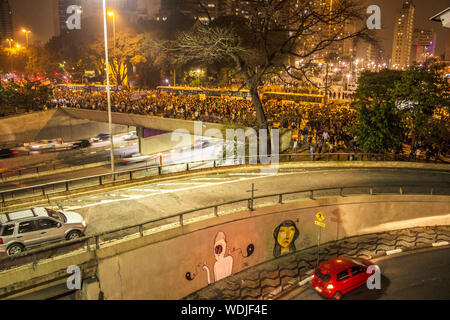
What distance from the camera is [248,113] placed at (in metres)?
30.3

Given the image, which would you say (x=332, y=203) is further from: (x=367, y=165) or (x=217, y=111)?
(x=217, y=111)

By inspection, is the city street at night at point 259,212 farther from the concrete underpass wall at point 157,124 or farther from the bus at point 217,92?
the bus at point 217,92

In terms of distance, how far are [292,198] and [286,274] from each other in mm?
3590

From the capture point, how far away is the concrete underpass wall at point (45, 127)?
128 feet

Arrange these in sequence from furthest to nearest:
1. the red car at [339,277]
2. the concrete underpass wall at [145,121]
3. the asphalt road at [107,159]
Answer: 1. the concrete underpass wall at [145,121]
2. the asphalt road at [107,159]
3. the red car at [339,277]

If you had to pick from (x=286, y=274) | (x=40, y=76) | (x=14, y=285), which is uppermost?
(x=40, y=76)

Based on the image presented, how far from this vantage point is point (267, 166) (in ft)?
73.0

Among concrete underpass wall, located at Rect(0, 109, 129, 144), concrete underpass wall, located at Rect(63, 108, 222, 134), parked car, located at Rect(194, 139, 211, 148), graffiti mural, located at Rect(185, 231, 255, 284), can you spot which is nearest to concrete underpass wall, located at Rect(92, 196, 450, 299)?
graffiti mural, located at Rect(185, 231, 255, 284)

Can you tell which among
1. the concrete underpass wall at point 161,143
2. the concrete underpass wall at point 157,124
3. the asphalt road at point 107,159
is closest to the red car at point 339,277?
the concrete underpass wall at point 157,124

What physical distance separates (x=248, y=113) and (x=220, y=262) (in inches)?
712

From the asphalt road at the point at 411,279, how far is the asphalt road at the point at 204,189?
3710mm

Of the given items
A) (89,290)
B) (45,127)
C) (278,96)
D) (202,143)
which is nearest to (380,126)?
(89,290)
